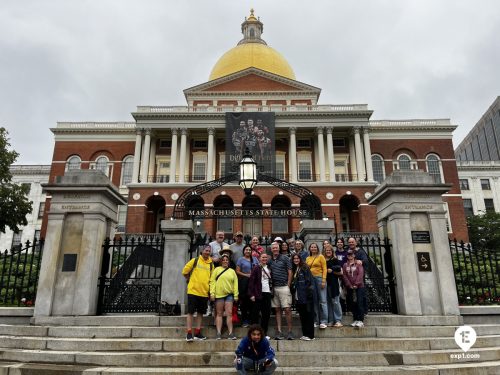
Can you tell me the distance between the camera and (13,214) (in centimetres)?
2469

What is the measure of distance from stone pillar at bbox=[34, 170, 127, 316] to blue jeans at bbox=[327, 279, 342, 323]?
5.09m

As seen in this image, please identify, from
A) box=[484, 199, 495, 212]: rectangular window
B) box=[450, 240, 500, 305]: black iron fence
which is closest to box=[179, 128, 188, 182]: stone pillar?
box=[450, 240, 500, 305]: black iron fence

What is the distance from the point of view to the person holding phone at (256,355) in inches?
204

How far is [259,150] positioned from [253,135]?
1878mm

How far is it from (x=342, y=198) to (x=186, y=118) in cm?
1934

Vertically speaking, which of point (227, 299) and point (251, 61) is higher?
point (251, 61)

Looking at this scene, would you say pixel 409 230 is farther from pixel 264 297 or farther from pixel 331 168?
pixel 331 168

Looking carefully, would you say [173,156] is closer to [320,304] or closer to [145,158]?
[145,158]

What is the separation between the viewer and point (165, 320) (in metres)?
7.39

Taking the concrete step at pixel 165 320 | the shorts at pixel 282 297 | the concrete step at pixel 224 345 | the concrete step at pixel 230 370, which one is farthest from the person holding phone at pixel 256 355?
the concrete step at pixel 165 320

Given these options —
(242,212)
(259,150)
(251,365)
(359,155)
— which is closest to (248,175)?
(242,212)

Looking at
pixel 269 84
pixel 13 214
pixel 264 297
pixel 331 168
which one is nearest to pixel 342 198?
pixel 331 168

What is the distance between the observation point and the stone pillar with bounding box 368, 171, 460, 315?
801 centimetres

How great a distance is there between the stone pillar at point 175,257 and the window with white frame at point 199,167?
1323 inches
